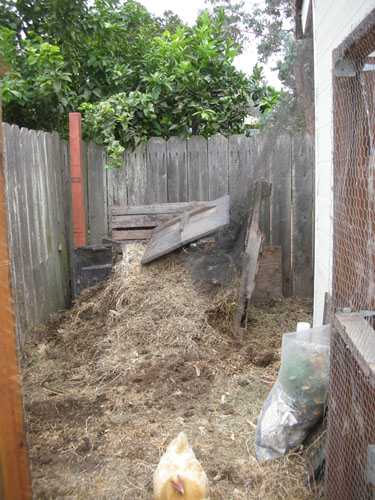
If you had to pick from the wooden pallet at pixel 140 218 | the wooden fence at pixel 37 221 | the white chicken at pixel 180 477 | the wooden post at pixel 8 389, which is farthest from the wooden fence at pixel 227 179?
the wooden post at pixel 8 389

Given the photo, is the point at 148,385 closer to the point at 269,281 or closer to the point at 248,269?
the point at 248,269

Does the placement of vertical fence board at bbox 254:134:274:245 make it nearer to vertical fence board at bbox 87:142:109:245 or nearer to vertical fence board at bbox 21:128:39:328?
vertical fence board at bbox 87:142:109:245

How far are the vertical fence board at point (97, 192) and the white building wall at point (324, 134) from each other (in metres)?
2.86

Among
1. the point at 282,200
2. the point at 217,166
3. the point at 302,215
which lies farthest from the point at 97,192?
the point at 302,215

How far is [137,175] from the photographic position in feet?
18.9

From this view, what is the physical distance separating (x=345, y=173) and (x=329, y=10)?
150 centimetres

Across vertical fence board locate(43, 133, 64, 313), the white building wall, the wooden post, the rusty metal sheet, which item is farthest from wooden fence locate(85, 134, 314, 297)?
the wooden post

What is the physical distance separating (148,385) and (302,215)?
121 inches

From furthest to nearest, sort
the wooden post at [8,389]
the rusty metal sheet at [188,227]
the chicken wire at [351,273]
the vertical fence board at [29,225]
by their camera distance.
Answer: the rusty metal sheet at [188,227], the vertical fence board at [29,225], the chicken wire at [351,273], the wooden post at [8,389]

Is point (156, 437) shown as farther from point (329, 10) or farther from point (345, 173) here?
point (329, 10)

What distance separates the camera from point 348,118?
2023 mm

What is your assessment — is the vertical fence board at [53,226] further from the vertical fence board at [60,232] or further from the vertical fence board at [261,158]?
the vertical fence board at [261,158]

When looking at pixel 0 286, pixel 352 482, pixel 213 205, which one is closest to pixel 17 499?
pixel 0 286

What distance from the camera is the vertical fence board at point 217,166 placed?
5.67m
